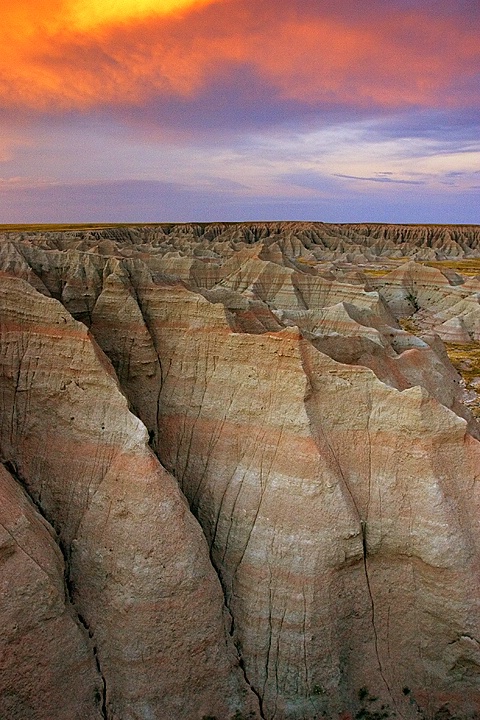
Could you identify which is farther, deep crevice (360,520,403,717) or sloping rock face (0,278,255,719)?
deep crevice (360,520,403,717)

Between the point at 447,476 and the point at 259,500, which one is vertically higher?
the point at 447,476

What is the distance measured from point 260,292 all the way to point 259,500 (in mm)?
40475

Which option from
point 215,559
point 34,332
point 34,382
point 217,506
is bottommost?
point 215,559

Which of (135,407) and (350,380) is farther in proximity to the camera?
(135,407)

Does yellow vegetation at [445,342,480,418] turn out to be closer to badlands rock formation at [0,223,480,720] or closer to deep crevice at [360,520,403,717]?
badlands rock formation at [0,223,480,720]

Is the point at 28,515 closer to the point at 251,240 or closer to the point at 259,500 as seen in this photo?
the point at 259,500

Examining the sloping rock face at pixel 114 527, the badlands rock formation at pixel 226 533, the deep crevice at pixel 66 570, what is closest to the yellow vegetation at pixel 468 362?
the badlands rock formation at pixel 226 533

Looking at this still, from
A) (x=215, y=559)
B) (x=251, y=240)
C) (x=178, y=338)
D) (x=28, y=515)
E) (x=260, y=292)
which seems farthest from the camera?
(x=251, y=240)

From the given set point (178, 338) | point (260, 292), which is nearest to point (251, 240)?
point (260, 292)

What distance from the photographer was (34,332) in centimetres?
1786

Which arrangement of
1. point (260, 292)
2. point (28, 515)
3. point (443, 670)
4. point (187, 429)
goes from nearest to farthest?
point (28, 515) → point (443, 670) → point (187, 429) → point (260, 292)

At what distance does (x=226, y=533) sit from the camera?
1727 cm

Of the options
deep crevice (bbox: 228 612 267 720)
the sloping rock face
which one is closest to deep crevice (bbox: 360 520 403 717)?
deep crevice (bbox: 228 612 267 720)

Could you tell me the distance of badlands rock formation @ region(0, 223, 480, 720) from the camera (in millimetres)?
14672
